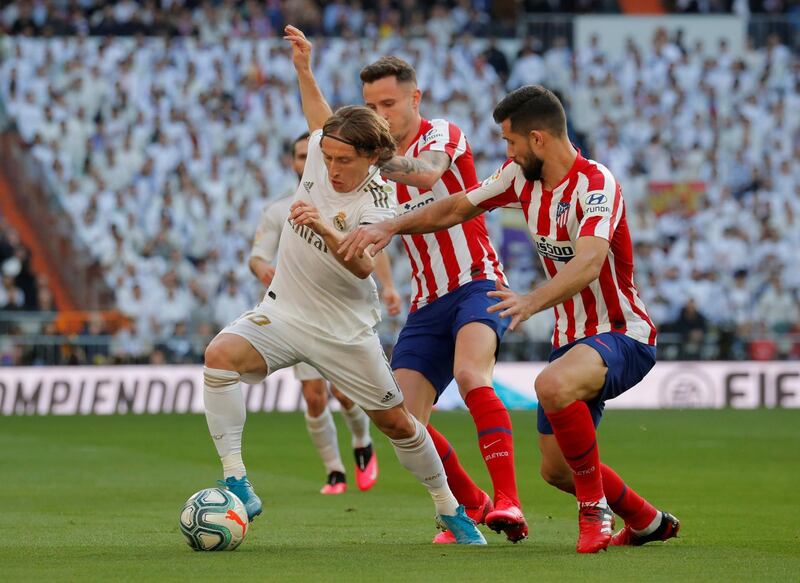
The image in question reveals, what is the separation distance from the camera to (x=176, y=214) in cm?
2550

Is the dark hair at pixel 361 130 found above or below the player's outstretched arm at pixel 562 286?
above

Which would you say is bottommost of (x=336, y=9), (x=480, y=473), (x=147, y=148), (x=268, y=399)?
(x=268, y=399)

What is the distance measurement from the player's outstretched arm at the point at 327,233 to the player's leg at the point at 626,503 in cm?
134

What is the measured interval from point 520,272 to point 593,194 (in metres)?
17.3

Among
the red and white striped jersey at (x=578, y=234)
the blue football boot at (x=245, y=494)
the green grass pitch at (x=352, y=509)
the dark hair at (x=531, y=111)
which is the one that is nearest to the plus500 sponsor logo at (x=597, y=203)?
the red and white striped jersey at (x=578, y=234)

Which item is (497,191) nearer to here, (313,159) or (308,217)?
(313,159)

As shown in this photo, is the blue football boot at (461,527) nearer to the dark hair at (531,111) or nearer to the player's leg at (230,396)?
the player's leg at (230,396)

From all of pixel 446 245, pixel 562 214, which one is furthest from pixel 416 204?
pixel 562 214

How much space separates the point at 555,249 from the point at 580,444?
1.02 meters

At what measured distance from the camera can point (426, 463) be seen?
8008 mm

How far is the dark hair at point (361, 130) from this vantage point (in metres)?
7.55

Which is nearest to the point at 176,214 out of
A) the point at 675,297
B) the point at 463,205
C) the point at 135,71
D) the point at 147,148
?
the point at 147,148

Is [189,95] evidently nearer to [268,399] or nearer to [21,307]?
[21,307]

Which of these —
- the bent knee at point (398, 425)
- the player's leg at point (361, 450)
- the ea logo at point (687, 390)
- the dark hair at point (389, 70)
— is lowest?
the ea logo at point (687, 390)
